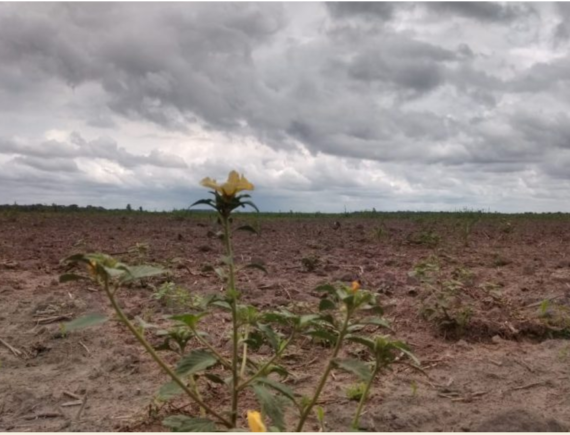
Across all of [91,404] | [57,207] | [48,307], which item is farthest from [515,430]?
[57,207]

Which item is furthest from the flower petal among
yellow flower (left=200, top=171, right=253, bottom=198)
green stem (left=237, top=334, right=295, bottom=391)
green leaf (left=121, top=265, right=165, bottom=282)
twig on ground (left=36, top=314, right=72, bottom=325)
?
twig on ground (left=36, top=314, right=72, bottom=325)

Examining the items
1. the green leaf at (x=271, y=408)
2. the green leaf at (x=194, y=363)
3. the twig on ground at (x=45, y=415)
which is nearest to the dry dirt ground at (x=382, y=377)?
the twig on ground at (x=45, y=415)

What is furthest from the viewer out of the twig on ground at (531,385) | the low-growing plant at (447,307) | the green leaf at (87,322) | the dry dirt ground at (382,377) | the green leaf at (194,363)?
the low-growing plant at (447,307)

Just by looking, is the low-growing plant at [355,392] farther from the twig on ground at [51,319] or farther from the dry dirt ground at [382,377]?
the twig on ground at [51,319]

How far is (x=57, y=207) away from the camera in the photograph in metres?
23.2

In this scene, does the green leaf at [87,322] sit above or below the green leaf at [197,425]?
above

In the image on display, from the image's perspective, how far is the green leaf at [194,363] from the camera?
66.4 inches

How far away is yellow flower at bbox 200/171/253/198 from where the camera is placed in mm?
1608

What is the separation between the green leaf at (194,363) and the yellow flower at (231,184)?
46cm

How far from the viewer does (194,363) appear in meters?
1.73

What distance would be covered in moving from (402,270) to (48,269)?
3.12m

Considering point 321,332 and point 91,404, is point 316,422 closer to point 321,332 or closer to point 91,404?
point 321,332

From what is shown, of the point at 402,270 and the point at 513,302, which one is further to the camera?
the point at 402,270

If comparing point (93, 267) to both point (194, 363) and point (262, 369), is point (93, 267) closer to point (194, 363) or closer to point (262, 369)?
point (194, 363)
